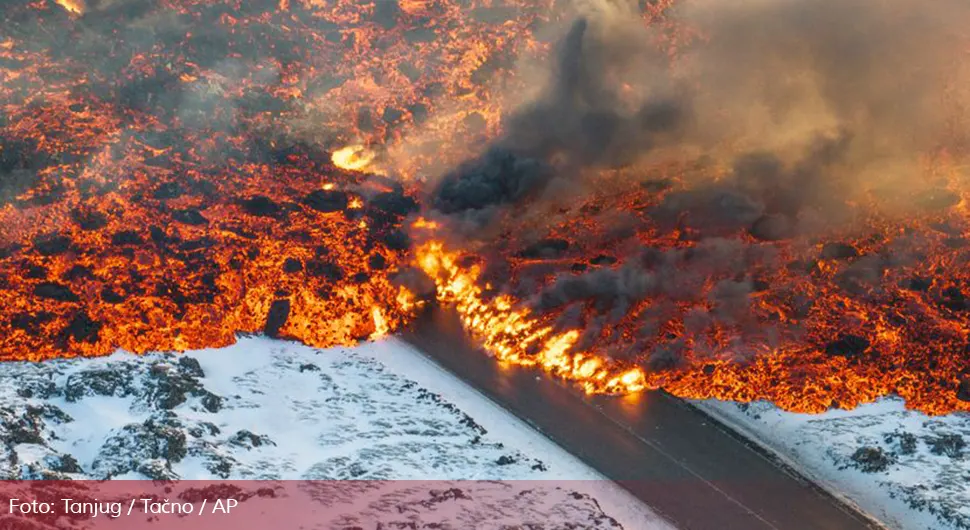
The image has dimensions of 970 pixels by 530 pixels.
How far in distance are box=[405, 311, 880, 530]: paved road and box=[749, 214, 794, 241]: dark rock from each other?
7802 millimetres

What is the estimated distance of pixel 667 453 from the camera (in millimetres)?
27578

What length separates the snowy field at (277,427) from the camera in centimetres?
2409

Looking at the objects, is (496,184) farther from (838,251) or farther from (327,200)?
(838,251)

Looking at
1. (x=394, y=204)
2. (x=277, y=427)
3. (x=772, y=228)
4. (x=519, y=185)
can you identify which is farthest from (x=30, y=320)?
(x=772, y=228)

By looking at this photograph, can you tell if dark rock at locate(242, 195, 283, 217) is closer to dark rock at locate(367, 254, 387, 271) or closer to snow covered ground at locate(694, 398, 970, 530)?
dark rock at locate(367, 254, 387, 271)


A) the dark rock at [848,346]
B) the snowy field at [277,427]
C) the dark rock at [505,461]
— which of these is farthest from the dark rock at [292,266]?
the dark rock at [848,346]

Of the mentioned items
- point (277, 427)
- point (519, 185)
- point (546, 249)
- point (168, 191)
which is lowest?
point (277, 427)

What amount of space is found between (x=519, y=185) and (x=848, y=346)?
13.3 m

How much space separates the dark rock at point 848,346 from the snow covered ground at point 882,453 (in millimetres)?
1802

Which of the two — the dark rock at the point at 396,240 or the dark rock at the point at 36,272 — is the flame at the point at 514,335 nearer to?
the dark rock at the point at 396,240

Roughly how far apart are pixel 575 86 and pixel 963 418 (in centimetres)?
1915

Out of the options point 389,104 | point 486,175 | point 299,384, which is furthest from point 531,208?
point 299,384

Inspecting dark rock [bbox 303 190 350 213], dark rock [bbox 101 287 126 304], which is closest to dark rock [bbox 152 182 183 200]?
dark rock [bbox 303 190 350 213]

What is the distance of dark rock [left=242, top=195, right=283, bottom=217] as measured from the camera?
34000mm
